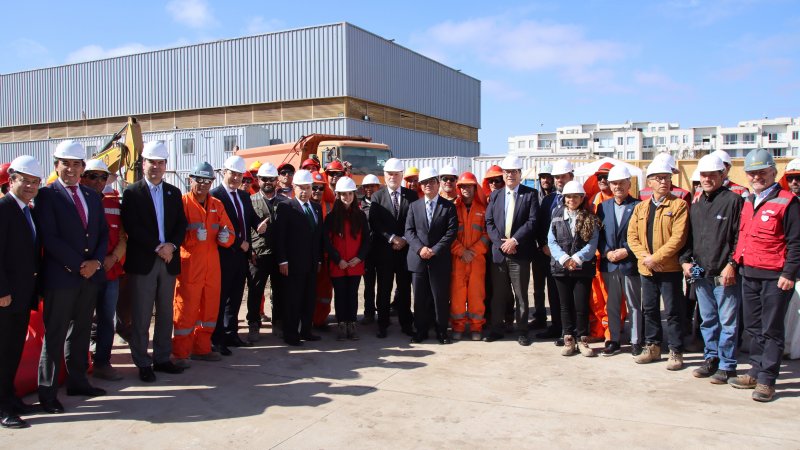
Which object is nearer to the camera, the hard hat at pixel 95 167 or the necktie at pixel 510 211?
the hard hat at pixel 95 167

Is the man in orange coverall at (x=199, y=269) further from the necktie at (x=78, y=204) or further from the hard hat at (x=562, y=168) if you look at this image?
the hard hat at (x=562, y=168)

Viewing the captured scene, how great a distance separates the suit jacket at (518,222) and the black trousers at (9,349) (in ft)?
14.6

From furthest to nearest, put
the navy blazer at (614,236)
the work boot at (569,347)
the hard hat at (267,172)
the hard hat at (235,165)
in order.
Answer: the hard hat at (267,172), the hard hat at (235,165), the work boot at (569,347), the navy blazer at (614,236)

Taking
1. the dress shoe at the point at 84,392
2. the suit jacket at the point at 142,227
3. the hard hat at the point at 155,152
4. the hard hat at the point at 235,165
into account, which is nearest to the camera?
the dress shoe at the point at 84,392

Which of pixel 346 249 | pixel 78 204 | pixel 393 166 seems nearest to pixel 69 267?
pixel 78 204

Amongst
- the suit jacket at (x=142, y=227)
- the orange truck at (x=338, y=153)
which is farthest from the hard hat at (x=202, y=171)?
the orange truck at (x=338, y=153)

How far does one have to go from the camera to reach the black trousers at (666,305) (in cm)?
547

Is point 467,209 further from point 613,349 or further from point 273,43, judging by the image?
point 273,43

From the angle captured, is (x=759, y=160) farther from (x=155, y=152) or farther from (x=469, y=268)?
(x=155, y=152)

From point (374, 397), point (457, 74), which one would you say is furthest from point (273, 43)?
point (374, 397)

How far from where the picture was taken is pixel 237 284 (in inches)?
251

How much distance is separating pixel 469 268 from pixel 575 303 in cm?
123

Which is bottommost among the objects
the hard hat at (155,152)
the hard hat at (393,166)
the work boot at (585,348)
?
the work boot at (585,348)

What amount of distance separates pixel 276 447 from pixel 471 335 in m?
3.34
